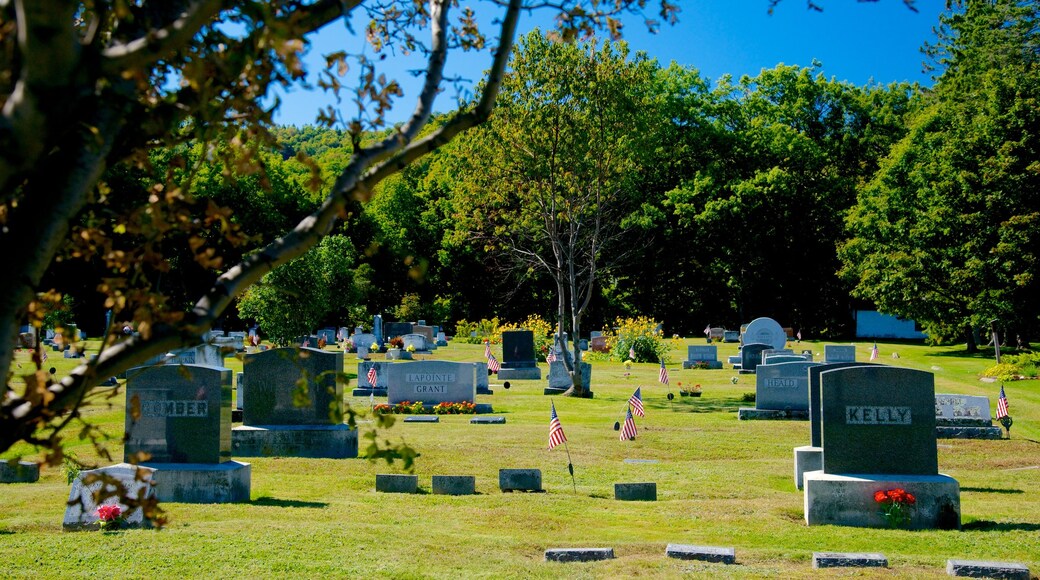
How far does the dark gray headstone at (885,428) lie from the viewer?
1151 cm

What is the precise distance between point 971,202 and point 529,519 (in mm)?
35176

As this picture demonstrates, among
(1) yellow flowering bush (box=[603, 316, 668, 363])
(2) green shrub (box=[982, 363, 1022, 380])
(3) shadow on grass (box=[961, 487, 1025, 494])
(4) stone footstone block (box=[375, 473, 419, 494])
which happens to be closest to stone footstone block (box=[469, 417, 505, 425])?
(4) stone footstone block (box=[375, 473, 419, 494])

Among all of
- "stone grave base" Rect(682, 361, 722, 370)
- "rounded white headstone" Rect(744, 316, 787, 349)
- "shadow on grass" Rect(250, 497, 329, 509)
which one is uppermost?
"rounded white headstone" Rect(744, 316, 787, 349)

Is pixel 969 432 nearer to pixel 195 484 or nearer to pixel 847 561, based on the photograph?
pixel 847 561

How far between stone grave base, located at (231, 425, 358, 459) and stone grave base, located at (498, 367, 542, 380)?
1653cm

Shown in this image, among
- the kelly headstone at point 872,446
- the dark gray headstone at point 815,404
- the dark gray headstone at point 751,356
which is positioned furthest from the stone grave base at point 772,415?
the dark gray headstone at point 751,356

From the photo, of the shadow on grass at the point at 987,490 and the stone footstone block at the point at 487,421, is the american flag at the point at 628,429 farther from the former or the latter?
the shadow on grass at the point at 987,490

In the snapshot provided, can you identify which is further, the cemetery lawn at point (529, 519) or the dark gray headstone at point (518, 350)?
the dark gray headstone at point (518, 350)

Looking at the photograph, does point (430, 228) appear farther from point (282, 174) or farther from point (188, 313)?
point (188, 313)

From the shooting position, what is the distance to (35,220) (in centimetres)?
320

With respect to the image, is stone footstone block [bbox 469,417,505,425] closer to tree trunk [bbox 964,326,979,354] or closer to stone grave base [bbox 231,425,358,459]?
stone grave base [bbox 231,425,358,459]

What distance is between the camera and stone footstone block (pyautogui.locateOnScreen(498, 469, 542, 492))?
13.1 meters

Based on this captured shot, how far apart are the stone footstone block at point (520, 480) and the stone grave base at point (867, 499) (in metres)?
3.65

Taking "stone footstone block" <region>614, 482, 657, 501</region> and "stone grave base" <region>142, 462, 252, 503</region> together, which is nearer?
"stone grave base" <region>142, 462, 252, 503</region>
